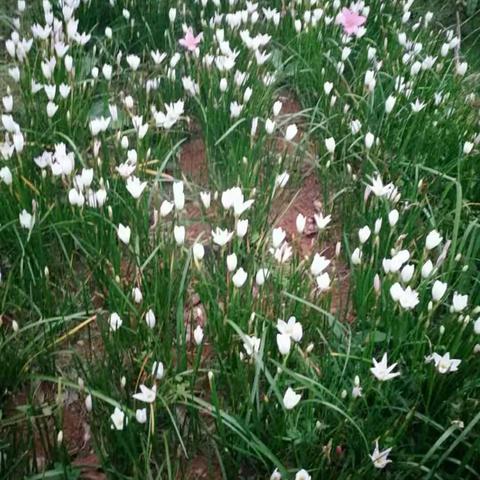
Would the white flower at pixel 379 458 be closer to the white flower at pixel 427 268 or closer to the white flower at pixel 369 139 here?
the white flower at pixel 427 268

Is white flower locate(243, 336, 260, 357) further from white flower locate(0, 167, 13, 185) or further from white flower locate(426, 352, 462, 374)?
white flower locate(0, 167, 13, 185)

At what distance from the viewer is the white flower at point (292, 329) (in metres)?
1.99

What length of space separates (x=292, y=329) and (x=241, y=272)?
0.91ft

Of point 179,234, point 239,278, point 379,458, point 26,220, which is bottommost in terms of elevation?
point 379,458

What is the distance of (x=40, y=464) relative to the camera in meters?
2.06

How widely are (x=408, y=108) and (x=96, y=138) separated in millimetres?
1664

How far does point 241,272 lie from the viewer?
7.07 feet

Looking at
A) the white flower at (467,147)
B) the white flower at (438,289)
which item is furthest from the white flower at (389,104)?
the white flower at (438,289)

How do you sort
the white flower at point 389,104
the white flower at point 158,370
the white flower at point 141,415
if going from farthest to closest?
1. the white flower at point 389,104
2. the white flower at point 158,370
3. the white flower at point 141,415

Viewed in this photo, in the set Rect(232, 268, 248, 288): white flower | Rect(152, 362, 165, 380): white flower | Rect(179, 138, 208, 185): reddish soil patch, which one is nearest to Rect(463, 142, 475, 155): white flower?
Rect(179, 138, 208, 185): reddish soil patch

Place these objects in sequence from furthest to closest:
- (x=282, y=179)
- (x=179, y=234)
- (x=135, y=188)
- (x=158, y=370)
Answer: (x=282, y=179) → (x=135, y=188) → (x=179, y=234) → (x=158, y=370)

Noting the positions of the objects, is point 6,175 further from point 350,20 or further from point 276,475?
point 350,20

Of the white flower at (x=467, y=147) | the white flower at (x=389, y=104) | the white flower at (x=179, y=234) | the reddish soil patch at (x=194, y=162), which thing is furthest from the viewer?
the reddish soil patch at (x=194, y=162)

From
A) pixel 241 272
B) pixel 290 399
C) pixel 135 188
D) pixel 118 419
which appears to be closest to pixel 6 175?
pixel 135 188
